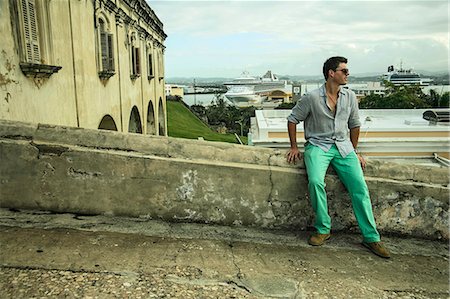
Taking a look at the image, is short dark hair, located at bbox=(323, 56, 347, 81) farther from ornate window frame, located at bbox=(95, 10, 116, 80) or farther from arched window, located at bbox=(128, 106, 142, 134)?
arched window, located at bbox=(128, 106, 142, 134)

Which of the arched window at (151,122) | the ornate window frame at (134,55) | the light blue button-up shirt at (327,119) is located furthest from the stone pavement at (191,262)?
the arched window at (151,122)

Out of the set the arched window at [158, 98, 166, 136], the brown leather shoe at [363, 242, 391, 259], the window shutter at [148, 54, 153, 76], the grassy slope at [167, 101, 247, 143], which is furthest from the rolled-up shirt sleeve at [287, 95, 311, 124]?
the grassy slope at [167, 101, 247, 143]

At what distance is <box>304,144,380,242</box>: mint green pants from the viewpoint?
311 centimetres

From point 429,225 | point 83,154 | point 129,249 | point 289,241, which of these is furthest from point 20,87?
point 429,225

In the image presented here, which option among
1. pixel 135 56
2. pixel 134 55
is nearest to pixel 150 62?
pixel 135 56

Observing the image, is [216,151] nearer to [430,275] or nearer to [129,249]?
[129,249]

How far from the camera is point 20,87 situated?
5645mm

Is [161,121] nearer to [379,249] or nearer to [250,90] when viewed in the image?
[379,249]

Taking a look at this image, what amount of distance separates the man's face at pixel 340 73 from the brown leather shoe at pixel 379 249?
4.32 ft

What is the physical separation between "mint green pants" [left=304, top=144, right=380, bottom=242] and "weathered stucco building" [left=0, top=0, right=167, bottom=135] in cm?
409

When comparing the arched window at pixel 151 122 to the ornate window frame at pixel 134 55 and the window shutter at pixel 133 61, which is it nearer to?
the ornate window frame at pixel 134 55

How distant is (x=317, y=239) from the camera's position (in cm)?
312

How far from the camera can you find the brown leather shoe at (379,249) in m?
3.00

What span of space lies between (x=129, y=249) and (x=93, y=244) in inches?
9.9
